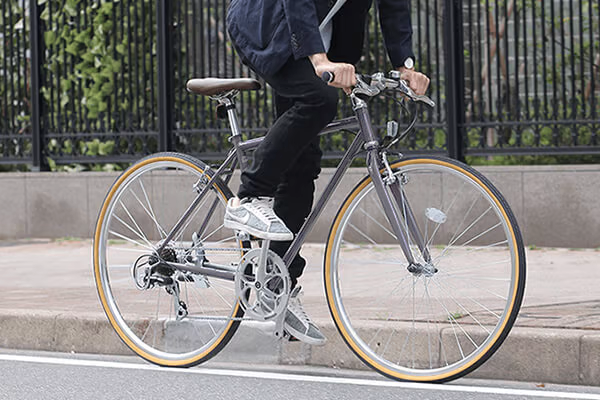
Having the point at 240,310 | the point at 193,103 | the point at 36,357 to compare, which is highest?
the point at 193,103

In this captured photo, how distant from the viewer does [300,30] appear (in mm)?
4125

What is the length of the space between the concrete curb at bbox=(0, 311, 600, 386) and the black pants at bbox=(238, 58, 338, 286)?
56cm

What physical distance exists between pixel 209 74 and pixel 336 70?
19.0ft

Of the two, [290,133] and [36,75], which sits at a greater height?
[36,75]

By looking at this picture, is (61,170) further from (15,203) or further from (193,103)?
(193,103)

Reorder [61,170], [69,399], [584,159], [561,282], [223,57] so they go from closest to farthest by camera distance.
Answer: [69,399]
[561,282]
[584,159]
[223,57]
[61,170]

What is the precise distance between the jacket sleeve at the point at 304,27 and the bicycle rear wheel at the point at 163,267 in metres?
0.84

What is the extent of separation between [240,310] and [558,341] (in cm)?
127

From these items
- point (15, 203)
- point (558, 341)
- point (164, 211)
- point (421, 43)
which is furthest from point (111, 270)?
point (15, 203)

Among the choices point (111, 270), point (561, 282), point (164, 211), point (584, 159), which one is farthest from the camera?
point (584, 159)

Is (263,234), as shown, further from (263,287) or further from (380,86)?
(380,86)

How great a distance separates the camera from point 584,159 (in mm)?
8867

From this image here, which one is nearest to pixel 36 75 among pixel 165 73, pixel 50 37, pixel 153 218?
pixel 50 37

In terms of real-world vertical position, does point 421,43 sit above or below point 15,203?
above
